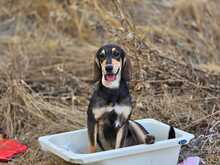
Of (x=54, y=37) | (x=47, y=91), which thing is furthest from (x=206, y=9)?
(x=47, y=91)

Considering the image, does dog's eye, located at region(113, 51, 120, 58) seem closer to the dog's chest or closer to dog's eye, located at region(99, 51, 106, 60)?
dog's eye, located at region(99, 51, 106, 60)

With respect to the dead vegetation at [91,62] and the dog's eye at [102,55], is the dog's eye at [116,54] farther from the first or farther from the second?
the dead vegetation at [91,62]

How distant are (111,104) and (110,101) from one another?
0.01 m

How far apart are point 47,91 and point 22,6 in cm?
180

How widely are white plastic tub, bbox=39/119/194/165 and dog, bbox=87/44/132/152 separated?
0.32 ft

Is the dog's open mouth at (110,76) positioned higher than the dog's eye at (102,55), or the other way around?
the dog's eye at (102,55)

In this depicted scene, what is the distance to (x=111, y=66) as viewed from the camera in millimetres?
2549

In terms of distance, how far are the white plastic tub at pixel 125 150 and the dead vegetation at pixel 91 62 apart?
0.17 meters

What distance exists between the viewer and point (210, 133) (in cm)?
324

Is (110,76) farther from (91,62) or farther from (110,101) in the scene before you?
(91,62)

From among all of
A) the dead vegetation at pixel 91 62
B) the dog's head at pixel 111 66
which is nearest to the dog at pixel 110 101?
the dog's head at pixel 111 66

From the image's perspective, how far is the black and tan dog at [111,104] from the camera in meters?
2.62

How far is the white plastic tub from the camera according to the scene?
256 centimetres

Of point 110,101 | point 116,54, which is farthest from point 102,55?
point 110,101
